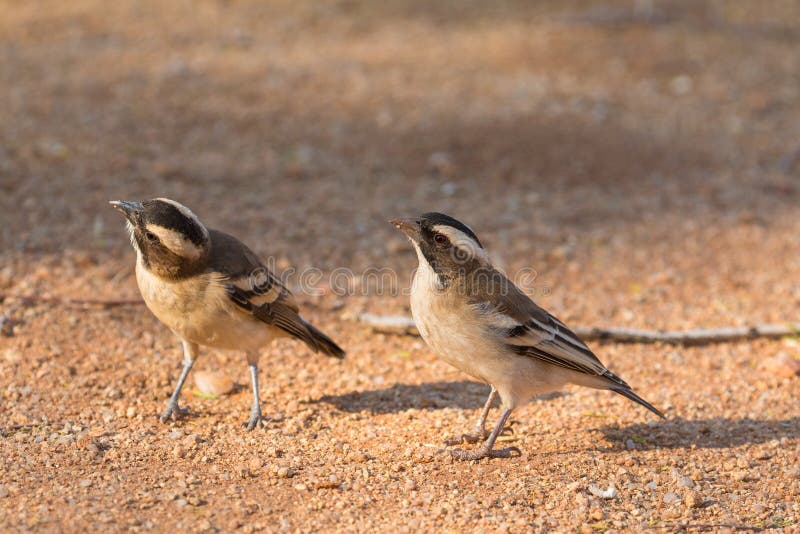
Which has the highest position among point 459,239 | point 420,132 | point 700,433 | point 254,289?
point 459,239

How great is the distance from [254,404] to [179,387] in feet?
2.05

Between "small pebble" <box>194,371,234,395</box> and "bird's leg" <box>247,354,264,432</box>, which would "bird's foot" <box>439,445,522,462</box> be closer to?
"bird's leg" <box>247,354,264,432</box>

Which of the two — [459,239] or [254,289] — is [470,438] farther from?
[254,289]

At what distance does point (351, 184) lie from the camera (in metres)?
11.9

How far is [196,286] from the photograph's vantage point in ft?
22.6

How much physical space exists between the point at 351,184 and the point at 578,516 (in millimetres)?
7038

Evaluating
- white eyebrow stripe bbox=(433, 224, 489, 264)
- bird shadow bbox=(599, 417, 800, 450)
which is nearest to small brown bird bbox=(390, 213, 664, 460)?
white eyebrow stripe bbox=(433, 224, 489, 264)

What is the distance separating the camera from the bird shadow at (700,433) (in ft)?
23.0

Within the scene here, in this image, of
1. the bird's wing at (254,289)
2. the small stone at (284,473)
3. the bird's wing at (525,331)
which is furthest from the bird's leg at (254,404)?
the bird's wing at (525,331)

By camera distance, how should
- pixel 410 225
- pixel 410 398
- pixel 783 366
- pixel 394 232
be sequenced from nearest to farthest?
1. pixel 410 225
2. pixel 410 398
3. pixel 783 366
4. pixel 394 232

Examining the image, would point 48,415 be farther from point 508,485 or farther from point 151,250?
point 508,485

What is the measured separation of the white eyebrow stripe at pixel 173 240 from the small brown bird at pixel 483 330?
1.59 m

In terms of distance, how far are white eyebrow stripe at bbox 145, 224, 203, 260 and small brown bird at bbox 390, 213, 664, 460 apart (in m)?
1.59

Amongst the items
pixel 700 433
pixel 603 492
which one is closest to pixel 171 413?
pixel 603 492
